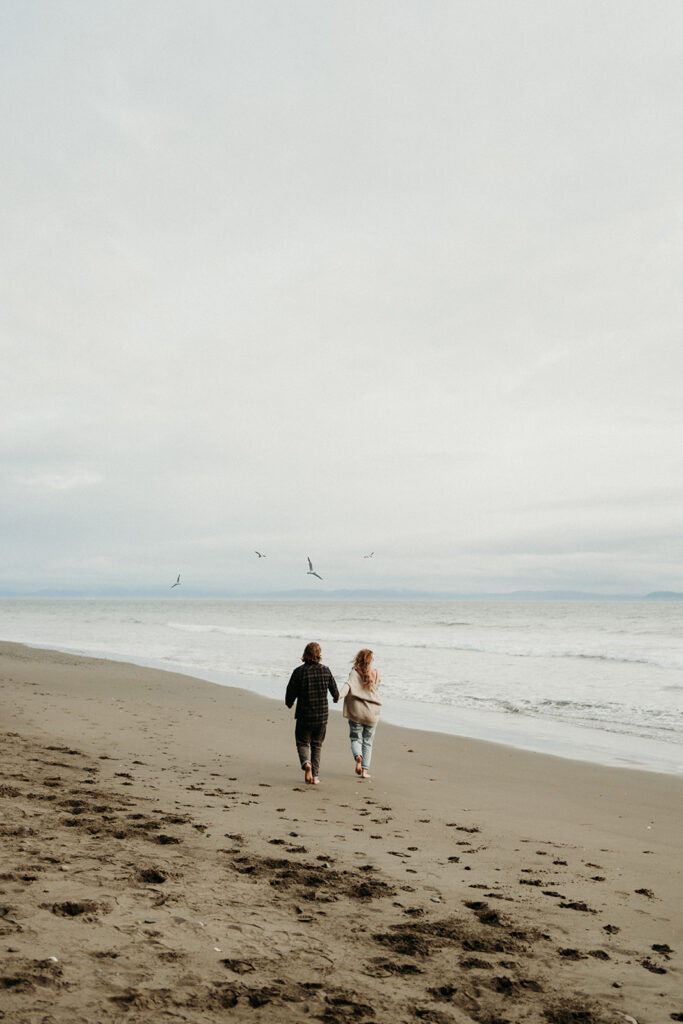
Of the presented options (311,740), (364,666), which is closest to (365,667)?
(364,666)

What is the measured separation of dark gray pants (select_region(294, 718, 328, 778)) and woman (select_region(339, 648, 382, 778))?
23.2 inches

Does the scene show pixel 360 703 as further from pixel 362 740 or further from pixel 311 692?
pixel 311 692

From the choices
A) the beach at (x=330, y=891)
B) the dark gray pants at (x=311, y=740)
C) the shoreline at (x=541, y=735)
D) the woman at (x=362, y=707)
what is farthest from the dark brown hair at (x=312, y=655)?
the shoreline at (x=541, y=735)

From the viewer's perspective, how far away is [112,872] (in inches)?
206

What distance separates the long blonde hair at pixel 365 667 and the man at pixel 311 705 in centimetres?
68

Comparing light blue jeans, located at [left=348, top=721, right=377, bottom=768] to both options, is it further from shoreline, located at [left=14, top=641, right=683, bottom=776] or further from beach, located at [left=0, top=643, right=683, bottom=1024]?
→ shoreline, located at [left=14, top=641, right=683, bottom=776]

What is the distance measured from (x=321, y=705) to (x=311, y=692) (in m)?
0.23

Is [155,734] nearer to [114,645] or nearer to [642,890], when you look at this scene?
[642,890]

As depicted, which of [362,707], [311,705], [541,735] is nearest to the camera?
[311,705]

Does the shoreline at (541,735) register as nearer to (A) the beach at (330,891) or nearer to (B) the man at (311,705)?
(A) the beach at (330,891)

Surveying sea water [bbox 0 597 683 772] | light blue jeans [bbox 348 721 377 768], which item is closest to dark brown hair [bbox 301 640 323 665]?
light blue jeans [bbox 348 721 377 768]

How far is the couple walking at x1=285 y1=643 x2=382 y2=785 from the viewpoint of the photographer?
9.73 metres

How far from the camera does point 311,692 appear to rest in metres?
9.75

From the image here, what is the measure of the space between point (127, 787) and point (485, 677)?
19.1 m
